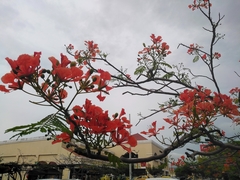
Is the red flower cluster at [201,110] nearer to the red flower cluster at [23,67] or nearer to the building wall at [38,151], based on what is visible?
the red flower cluster at [23,67]

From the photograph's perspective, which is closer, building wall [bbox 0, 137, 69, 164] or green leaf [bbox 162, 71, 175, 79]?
green leaf [bbox 162, 71, 175, 79]

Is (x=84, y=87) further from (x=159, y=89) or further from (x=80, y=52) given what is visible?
(x=80, y=52)

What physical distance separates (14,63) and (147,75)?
2.30 m

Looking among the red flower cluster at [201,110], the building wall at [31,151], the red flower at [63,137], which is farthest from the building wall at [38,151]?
the red flower at [63,137]

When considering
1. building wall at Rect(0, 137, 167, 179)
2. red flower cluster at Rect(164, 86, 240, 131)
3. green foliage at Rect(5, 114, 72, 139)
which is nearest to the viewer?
green foliage at Rect(5, 114, 72, 139)

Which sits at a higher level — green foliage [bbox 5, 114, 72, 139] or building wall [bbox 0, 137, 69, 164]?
building wall [bbox 0, 137, 69, 164]

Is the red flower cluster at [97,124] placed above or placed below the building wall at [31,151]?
below

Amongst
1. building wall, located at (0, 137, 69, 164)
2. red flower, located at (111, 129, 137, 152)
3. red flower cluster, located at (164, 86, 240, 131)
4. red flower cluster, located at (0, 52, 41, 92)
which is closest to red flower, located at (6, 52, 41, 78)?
red flower cluster, located at (0, 52, 41, 92)

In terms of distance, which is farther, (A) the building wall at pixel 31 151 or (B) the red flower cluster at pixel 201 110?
(A) the building wall at pixel 31 151

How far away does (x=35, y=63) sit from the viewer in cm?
85

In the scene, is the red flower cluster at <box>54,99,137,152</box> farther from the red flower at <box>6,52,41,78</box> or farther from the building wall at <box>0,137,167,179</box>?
the building wall at <box>0,137,167,179</box>

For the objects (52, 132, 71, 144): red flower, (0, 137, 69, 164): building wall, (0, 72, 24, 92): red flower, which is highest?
(0, 137, 69, 164): building wall

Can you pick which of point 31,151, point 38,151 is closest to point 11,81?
point 38,151

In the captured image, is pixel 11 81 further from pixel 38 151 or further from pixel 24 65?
pixel 38 151
